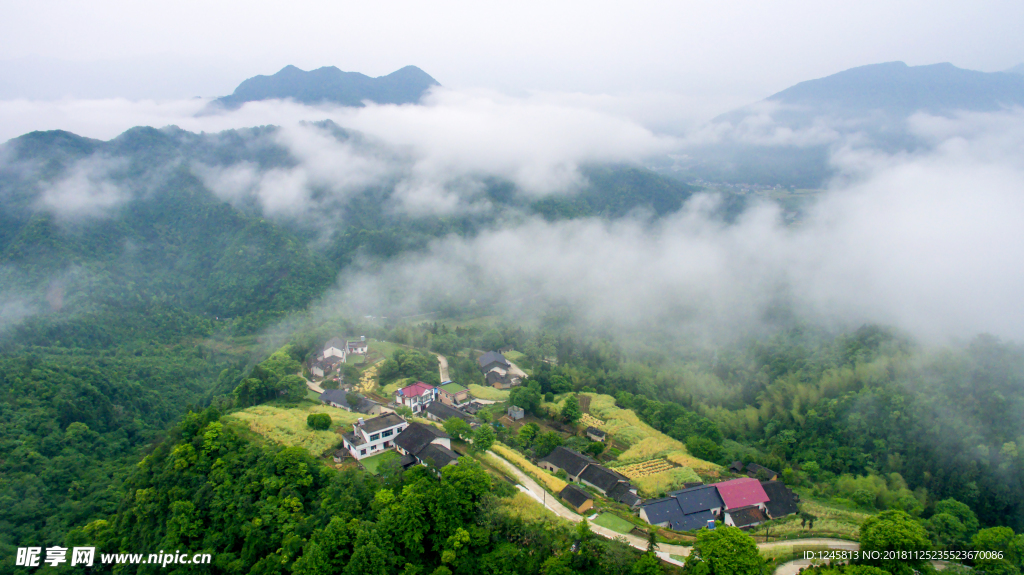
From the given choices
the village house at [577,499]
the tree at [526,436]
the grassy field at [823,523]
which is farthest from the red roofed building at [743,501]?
the tree at [526,436]

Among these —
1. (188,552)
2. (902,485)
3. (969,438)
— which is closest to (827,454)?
(902,485)

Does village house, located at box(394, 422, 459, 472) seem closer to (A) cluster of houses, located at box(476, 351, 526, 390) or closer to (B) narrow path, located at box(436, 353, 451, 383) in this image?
(B) narrow path, located at box(436, 353, 451, 383)

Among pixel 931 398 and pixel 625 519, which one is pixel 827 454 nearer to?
pixel 931 398

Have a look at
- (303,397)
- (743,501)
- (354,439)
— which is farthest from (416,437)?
(743,501)

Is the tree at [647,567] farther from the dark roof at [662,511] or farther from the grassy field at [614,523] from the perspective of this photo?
the dark roof at [662,511]

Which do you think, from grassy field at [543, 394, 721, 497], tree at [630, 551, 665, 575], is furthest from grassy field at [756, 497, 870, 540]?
tree at [630, 551, 665, 575]

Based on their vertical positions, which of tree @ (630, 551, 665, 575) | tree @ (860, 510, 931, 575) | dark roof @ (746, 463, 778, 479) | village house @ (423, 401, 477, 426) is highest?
tree @ (860, 510, 931, 575)

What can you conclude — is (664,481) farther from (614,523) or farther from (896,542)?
(896,542)
